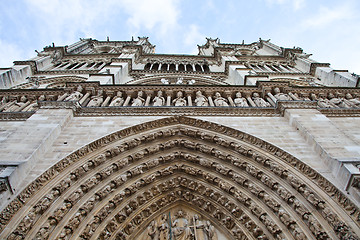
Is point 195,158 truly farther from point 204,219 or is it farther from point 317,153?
point 317,153

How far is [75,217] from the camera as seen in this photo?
17.1 feet

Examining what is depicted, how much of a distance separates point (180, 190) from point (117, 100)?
147 inches

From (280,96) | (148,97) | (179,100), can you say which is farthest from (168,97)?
(280,96)

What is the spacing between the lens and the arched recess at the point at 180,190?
4.79 m

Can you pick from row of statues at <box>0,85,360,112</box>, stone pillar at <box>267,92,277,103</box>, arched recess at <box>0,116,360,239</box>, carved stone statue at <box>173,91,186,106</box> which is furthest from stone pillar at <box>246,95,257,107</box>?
carved stone statue at <box>173,91,186,106</box>

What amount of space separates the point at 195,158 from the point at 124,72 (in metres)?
10.2

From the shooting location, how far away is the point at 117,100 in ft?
28.9

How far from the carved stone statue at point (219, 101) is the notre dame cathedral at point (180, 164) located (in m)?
0.07

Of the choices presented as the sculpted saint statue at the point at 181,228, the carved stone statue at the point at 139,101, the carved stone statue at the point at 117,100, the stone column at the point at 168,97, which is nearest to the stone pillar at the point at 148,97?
the carved stone statue at the point at 139,101

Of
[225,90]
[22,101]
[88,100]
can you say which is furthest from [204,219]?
[22,101]

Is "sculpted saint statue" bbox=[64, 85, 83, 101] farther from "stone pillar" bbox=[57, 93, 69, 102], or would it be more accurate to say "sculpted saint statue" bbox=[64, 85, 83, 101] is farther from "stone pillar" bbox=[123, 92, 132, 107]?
"stone pillar" bbox=[123, 92, 132, 107]

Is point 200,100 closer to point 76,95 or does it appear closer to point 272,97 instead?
point 272,97

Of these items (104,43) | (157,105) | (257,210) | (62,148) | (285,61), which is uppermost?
(104,43)

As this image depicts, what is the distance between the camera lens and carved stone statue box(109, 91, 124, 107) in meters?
8.49
